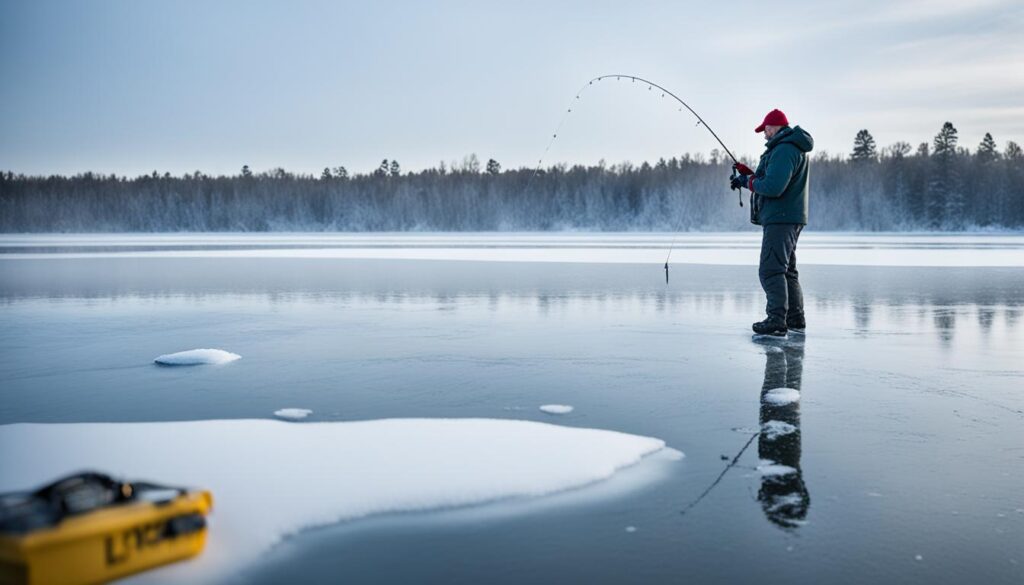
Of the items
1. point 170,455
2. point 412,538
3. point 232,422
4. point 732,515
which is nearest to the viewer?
point 412,538

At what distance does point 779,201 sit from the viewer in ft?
25.0

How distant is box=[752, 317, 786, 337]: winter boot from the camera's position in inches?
295

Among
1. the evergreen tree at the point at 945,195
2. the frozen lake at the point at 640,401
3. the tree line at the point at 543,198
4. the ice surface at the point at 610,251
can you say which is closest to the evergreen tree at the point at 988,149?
the tree line at the point at 543,198

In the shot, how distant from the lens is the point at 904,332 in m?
7.75

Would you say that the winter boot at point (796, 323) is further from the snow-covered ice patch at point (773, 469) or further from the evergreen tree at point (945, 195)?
the evergreen tree at point (945, 195)

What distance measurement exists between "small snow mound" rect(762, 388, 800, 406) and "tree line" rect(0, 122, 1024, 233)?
78262 millimetres

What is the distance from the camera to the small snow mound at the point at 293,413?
4450 millimetres

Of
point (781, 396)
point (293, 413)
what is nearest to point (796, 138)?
point (781, 396)

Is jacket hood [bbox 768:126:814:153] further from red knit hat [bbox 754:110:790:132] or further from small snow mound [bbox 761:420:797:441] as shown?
small snow mound [bbox 761:420:797:441]

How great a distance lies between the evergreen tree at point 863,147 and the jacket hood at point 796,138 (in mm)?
111742

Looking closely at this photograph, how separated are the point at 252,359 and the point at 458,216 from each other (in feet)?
315

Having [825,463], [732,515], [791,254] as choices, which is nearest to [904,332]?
[791,254]

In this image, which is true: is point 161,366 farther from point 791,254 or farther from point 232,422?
point 791,254

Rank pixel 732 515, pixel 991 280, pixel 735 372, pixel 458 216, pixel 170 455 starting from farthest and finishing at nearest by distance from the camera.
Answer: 1. pixel 458 216
2. pixel 991 280
3. pixel 735 372
4. pixel 170 455
5. pixel 732 515
